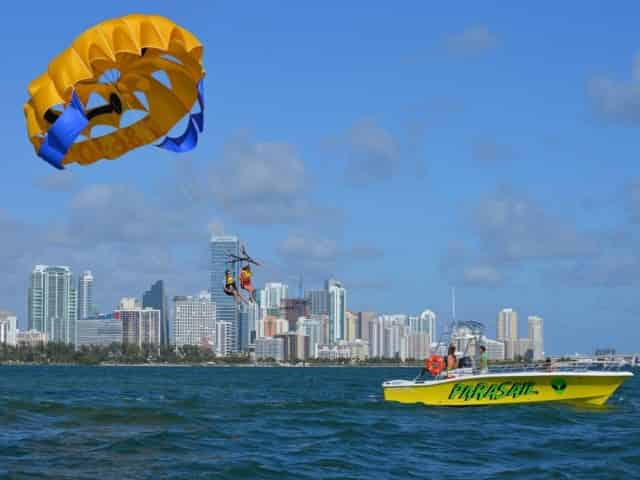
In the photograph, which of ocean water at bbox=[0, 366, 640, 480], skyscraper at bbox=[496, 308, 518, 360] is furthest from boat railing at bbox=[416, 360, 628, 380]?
skyscraper at bbox=[496, 308, 518, 360]

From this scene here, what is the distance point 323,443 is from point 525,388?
8264mm

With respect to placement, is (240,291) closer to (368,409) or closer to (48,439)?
(48,439)

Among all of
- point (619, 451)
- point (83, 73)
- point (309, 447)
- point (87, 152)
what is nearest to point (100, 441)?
point (309, 447)

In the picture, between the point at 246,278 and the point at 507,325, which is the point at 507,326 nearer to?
the point at 507,325

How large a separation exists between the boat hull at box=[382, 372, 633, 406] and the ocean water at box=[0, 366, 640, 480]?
0.43m

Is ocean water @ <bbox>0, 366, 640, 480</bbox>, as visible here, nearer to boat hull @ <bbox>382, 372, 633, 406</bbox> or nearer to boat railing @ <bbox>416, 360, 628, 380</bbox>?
boat hull @ <bbox>382, 372, 633, 406</bbox>

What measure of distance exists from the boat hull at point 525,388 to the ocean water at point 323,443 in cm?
43

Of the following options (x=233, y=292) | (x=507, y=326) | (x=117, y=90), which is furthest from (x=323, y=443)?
(x=507, y=326)

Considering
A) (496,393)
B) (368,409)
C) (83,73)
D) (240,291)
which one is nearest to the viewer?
(83,73)

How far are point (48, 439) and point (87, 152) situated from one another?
208 inches

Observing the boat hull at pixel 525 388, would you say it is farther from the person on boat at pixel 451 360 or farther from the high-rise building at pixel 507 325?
the high-rise building at pixel 507 325

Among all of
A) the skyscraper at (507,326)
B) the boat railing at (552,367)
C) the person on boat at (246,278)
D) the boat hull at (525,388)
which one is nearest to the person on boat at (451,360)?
the boat railing at (552,367)

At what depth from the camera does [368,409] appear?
1136 inches

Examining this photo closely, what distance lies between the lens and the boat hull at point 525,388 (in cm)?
2677
